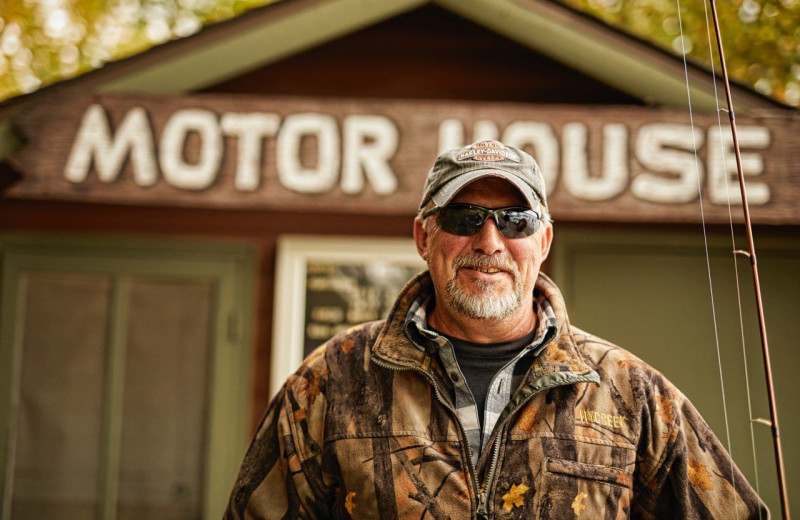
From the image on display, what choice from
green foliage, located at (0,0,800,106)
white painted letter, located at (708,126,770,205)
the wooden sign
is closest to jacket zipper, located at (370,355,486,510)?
the wooden sign

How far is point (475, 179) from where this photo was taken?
6.97ft

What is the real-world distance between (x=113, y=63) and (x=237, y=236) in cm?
123

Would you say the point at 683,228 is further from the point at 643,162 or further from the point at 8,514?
the point at 8,514

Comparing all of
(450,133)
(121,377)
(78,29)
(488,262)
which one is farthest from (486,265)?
(78,29)

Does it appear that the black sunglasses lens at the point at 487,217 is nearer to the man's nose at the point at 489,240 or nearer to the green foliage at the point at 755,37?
the man's nose at the point at 489,240

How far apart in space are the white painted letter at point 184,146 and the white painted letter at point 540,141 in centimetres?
153

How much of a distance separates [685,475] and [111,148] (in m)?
3.16

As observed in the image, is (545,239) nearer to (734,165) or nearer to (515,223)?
(515,223)

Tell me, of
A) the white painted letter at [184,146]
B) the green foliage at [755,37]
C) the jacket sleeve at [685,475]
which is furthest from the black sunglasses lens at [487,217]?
the green foliage at [755,37]

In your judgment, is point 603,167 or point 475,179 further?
point 603,167

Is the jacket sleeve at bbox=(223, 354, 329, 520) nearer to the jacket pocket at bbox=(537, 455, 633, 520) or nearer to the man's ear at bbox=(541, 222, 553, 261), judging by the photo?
the jacket pocket at bbox=(537, 455, 633, 520)

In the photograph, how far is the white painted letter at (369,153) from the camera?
3.86 m

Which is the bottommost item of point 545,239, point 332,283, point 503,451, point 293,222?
point 503,451

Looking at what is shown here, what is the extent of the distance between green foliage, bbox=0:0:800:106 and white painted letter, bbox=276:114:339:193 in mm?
6590
